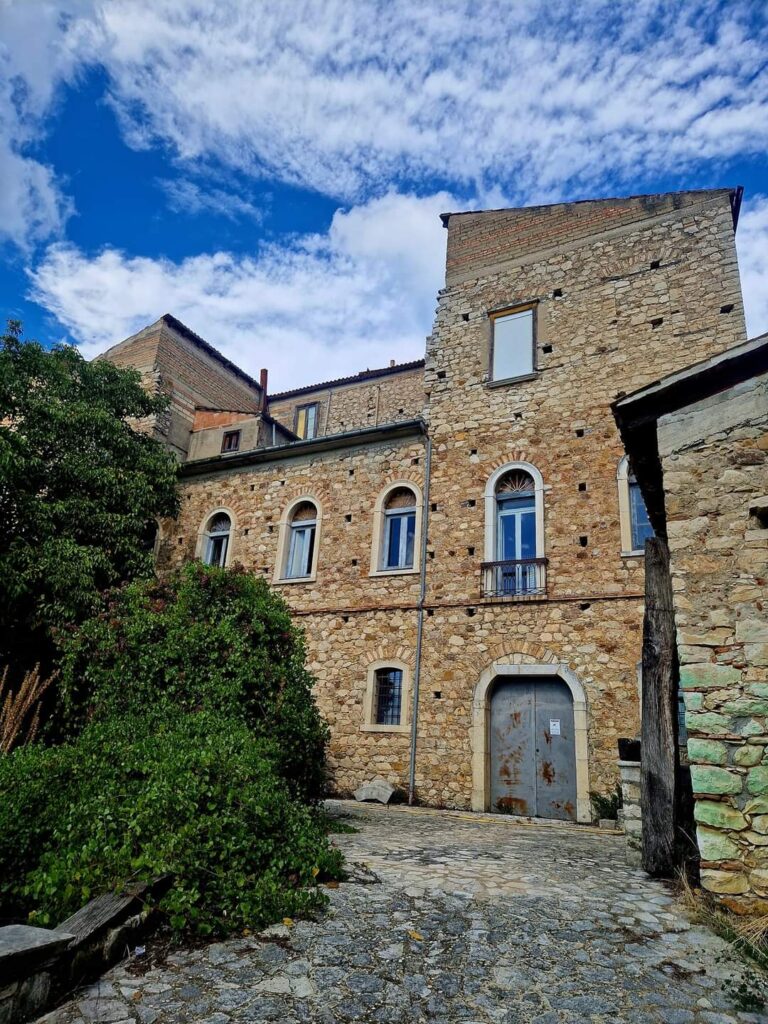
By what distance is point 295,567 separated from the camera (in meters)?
13.2

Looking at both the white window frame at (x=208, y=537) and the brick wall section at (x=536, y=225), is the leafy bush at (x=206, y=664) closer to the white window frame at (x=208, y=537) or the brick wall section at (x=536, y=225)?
the white window frame at (x=208, y=537)

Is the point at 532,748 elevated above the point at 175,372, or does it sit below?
below

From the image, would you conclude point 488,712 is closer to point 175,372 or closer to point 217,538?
point 217,538

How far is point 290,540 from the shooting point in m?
13.5

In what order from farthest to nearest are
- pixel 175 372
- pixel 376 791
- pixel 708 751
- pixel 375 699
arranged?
1. pixel 175 372
2. pixel 375 699
3. pixel 376 791
4. pixel 708 751

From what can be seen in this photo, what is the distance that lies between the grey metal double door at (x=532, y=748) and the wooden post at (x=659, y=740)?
455cm

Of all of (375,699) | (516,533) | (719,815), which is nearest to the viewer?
(719,815)

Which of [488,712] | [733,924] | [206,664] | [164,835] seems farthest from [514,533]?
[164,835]

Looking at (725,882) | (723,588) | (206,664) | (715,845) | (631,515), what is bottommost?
(725,882)

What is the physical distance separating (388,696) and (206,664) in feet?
16.0

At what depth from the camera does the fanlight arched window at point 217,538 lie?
14.3 metres

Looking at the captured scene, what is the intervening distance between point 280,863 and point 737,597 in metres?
3.73

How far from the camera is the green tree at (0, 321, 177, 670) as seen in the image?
37.8 ft

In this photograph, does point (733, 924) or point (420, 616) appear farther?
point (420, 616)
